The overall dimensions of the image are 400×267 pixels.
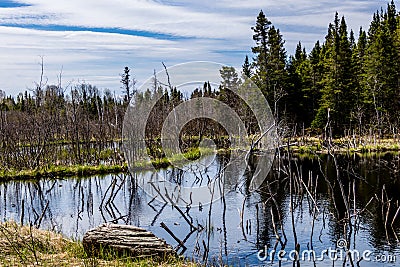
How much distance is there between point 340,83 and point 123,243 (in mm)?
33590

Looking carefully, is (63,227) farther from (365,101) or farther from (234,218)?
(365,101)

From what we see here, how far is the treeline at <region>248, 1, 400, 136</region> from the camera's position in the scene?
37.7 m

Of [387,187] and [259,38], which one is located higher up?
[259,38]

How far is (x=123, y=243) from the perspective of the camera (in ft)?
26.4

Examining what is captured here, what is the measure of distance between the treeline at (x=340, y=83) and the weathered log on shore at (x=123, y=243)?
93.5 feet

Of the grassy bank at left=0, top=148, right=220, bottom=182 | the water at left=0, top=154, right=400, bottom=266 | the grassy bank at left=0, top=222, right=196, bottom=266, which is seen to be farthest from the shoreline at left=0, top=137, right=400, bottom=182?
the grassy bank at left=0, top=222, right=196, bottom=266

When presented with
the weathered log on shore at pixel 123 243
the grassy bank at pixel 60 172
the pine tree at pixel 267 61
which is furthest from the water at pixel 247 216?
the pine tree at pixel 267 61

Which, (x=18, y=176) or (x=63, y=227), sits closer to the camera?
(x=63, y=227)

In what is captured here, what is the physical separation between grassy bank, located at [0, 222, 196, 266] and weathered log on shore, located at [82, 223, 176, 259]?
5.7 inches

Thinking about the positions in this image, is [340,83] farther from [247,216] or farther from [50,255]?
[50,255]

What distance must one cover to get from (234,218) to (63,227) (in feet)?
14.4

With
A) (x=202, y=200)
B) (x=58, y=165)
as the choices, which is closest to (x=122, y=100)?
(x=58, y=165)

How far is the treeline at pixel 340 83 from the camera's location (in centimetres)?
3766

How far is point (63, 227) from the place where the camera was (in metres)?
12.6
